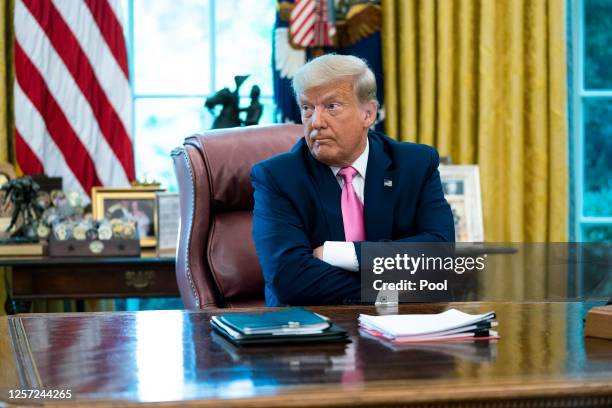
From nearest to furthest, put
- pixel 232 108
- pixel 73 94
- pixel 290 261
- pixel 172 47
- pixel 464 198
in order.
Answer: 1. pixel 290 261
2. pixel 232 108
3. pixel 464 198
4. pixel 73 94
5. pixel 172 47

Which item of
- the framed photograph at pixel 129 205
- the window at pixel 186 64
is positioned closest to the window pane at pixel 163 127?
the window at pixel 186 64

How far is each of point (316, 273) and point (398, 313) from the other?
0.45m

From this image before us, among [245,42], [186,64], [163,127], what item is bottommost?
[163,127]

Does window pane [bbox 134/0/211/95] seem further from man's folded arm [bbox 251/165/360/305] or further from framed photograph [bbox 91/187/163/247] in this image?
man's folded arm [bbox 251/165/360/305]

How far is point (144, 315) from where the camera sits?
6.55ft

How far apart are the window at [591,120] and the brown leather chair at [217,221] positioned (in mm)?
2185

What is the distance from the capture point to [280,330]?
160cm

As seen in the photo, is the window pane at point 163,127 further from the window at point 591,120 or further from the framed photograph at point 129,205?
the window at point 591,120

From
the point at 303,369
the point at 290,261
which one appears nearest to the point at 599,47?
the point at 290,261

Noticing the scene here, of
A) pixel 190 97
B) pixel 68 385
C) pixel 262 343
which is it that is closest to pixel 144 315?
pixel 262 343

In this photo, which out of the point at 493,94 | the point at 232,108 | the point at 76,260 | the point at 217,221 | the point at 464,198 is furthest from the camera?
the point at 493,94

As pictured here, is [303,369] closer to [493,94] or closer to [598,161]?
[493,94]

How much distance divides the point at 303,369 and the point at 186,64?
3.17 metres

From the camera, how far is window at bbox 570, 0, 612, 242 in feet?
14.7
